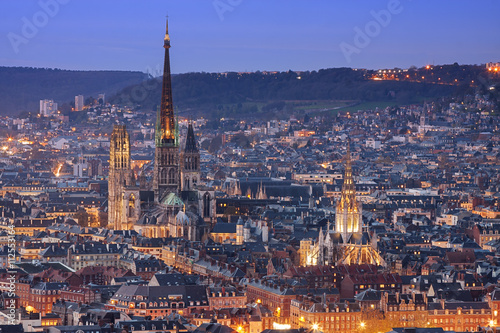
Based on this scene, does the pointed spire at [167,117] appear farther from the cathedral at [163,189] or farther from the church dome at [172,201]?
the church dome at [172,201]

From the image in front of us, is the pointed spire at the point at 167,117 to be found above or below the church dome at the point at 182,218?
above

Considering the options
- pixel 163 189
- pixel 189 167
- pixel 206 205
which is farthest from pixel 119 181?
pixel 206 205

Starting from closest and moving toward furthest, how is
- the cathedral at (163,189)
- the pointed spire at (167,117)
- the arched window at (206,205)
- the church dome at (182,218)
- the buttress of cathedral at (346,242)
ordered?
the buttress of cathedral at (346,242), the church dome at (182,218), the cathedral at (163,189), the arched window at (206,205), the pointed spire at (167,117)

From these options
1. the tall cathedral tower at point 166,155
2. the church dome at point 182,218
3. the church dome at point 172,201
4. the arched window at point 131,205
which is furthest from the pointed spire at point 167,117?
the church dome at point 182,218

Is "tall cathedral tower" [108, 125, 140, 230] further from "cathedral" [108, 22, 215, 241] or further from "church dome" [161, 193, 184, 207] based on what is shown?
"church dome" [161, 193, 184, 207]

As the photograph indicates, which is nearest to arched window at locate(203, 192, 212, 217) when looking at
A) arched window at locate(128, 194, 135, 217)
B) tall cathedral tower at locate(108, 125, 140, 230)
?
tall cathedral tower at locate(108, 125, 140, 230)

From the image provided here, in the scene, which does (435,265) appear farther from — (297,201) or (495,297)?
(297,201)

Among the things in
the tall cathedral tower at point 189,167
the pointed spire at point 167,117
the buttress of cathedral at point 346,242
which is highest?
the pointed spire at point 167,117
